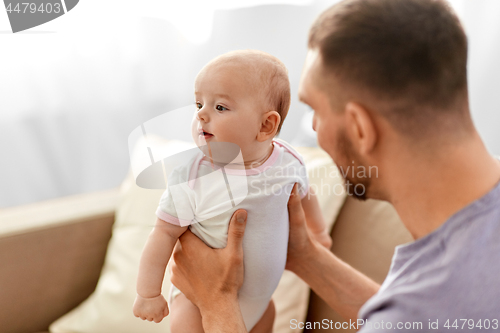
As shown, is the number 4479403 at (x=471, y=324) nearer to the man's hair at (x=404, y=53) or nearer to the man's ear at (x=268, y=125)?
the man's hair at (x=404, y=53)

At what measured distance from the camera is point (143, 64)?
5.99 ft

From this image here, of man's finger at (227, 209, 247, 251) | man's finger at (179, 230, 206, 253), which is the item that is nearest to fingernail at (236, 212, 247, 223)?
man's finger at (227, 209, 247, 251)

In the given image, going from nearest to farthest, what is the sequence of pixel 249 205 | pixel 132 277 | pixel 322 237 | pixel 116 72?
pixel 249 205, pixel 322 237, pixel 132 277, pixel 116 72

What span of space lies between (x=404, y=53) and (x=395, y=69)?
0.08 feet

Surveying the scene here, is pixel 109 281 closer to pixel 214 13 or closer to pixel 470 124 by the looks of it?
pixel 214 13

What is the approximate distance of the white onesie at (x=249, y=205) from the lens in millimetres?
831

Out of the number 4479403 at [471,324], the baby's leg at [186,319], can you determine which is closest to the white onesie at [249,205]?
the baby's leg at [186,319]

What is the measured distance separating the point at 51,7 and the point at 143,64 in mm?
404

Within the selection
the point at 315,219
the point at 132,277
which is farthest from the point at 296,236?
the point at 132,277

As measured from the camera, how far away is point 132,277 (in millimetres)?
1354

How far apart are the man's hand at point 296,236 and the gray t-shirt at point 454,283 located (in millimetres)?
325

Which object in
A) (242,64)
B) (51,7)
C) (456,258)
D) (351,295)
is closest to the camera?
(456,258)

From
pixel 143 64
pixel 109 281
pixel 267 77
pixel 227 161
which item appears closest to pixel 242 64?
pixel 267 77

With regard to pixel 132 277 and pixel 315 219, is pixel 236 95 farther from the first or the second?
pixel 132 277
